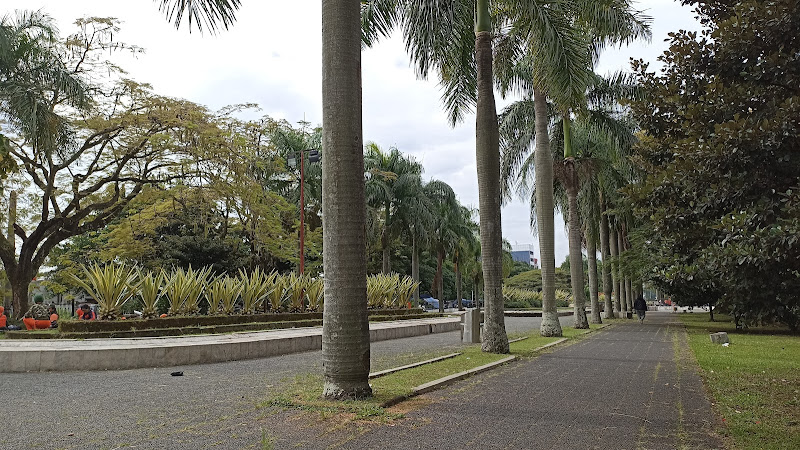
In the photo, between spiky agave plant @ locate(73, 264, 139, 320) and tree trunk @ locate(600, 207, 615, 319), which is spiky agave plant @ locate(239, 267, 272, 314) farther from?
tree trunk @ locate(600, 207, 615, 319)

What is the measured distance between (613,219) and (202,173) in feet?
72.3

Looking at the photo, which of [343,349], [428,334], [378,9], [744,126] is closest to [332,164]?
[343,349]

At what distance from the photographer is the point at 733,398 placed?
24.6ft

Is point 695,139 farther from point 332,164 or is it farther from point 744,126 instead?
point 332,164

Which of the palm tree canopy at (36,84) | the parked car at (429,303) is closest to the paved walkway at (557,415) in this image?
the palm tree canopy at (36,84)

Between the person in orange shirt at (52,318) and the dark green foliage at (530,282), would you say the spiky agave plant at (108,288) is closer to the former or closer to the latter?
the person in orange shirt at (52,318)

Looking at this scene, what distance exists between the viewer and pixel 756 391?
8.10 metres

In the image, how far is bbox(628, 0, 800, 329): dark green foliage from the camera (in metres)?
6.11

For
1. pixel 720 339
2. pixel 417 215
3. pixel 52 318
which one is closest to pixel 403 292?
pixel 417 215

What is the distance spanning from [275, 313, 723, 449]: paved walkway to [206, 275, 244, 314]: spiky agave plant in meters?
9.90

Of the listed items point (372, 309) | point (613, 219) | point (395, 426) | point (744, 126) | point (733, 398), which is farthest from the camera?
point (613, 219)

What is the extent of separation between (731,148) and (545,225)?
Result: 12.3 metres

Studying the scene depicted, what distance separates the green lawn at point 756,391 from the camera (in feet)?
18.1

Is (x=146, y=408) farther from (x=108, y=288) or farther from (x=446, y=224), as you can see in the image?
(x=446, y=224)
